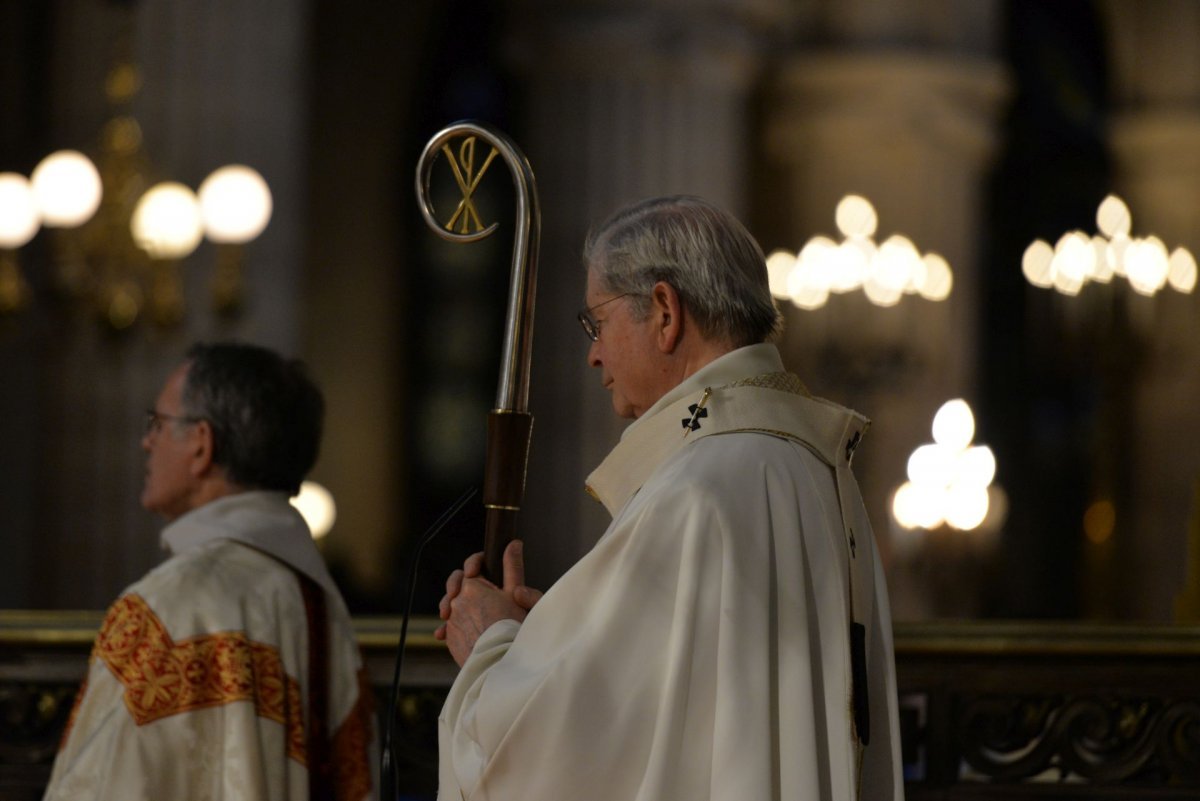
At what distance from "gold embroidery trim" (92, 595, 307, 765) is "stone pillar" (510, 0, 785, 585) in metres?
9.72

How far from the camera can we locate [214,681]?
3797 millimetres

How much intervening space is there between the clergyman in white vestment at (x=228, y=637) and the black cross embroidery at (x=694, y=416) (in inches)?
49.6

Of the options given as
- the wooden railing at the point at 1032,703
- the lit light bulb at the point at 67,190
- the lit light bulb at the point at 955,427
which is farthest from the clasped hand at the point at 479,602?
the lit light bulb at the point at 955,427

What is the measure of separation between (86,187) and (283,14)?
9.46 feet

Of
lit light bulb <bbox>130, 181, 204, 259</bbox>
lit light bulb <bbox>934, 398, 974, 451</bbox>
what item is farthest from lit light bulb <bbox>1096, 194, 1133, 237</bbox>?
lit light bulb <bbox>130, 181, 204, 259</bbox>

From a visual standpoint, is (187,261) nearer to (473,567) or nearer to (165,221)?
(165,221)

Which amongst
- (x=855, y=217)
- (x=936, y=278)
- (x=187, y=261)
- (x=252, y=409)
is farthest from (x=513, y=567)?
(x=936, y=278)

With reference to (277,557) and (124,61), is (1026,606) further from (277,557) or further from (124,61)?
(277,557)

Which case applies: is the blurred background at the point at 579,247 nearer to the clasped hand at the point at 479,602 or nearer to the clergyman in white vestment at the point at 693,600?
the clergyman in white vestment at the point at 693,600

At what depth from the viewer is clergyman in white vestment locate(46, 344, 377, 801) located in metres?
3.73

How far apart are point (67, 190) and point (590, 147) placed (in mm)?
5398

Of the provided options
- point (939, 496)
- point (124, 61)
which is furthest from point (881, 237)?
point (124, 61)

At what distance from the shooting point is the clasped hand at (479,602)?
3.06 meters

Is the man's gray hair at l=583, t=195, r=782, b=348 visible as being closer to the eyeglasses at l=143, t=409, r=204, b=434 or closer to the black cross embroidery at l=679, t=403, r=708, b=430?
the black cross embroidery at l=679, t=403, r=708, b=430
